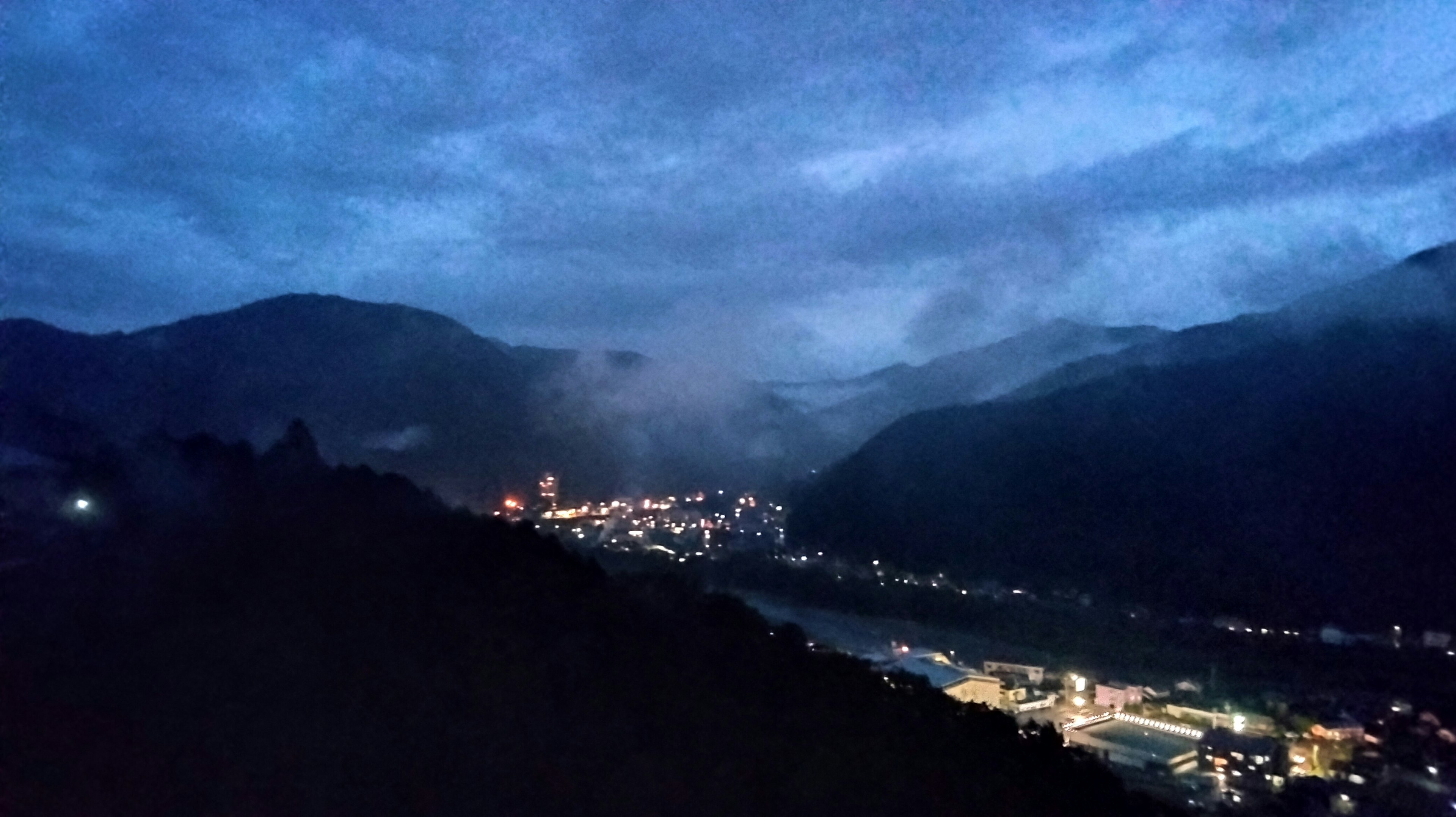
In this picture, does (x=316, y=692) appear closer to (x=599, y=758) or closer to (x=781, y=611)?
(x=599, y=758)

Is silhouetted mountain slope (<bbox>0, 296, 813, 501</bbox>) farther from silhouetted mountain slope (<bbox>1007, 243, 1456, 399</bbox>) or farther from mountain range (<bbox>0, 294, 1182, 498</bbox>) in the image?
silhouetted mountain slope (<bbox>1007, 243, 1456, 399</bbox>)

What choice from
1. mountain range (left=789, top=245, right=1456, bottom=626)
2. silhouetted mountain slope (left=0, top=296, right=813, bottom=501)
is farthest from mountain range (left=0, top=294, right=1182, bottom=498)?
mountain range (left=789, top=245, right=1456, bottom=626)

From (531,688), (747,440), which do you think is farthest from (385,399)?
(747,440)

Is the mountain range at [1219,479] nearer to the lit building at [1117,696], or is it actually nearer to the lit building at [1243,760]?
the lit building at [1117,696]

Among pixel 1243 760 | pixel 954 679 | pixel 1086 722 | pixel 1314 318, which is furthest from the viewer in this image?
pixel 1314 318

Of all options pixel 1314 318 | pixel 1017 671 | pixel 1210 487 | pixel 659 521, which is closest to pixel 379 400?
pixel 659 521

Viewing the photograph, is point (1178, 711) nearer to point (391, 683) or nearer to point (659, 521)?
point (659, 521)

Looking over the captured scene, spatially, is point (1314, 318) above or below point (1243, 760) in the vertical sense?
above
